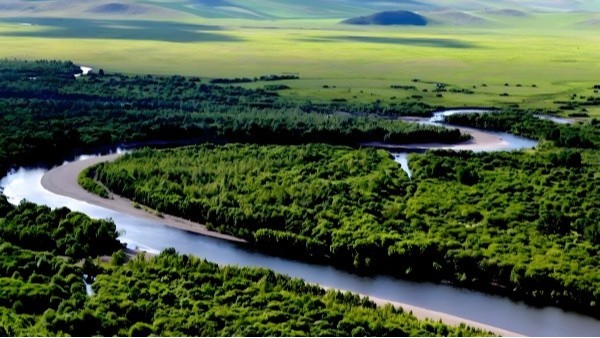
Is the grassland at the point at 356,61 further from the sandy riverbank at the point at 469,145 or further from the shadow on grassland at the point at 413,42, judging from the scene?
the sandy riverbank at the point at 469,145

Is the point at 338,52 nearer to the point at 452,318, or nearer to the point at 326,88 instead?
the point at 326,88

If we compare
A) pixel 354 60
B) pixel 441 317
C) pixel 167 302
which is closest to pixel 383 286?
pixel 441 317

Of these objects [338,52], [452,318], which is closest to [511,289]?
[452,318]

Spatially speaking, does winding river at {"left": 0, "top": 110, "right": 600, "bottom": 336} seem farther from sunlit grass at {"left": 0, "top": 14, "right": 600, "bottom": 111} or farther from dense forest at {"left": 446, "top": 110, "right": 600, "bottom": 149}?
sunlit grass at {"left": 0, "top": 14, "right": 600, "bottom": 111}

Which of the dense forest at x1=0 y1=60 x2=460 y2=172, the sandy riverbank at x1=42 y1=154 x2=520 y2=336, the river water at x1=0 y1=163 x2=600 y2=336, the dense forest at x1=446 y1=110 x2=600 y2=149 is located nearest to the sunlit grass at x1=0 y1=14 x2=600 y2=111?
the dense forest at x1=0 y1=60 x2=460 y2=172

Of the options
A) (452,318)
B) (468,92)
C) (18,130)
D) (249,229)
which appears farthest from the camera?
(468,92)

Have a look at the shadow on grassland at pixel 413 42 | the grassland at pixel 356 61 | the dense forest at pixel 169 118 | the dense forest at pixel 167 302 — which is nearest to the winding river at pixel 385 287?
the dense forest at pixel 167 302
